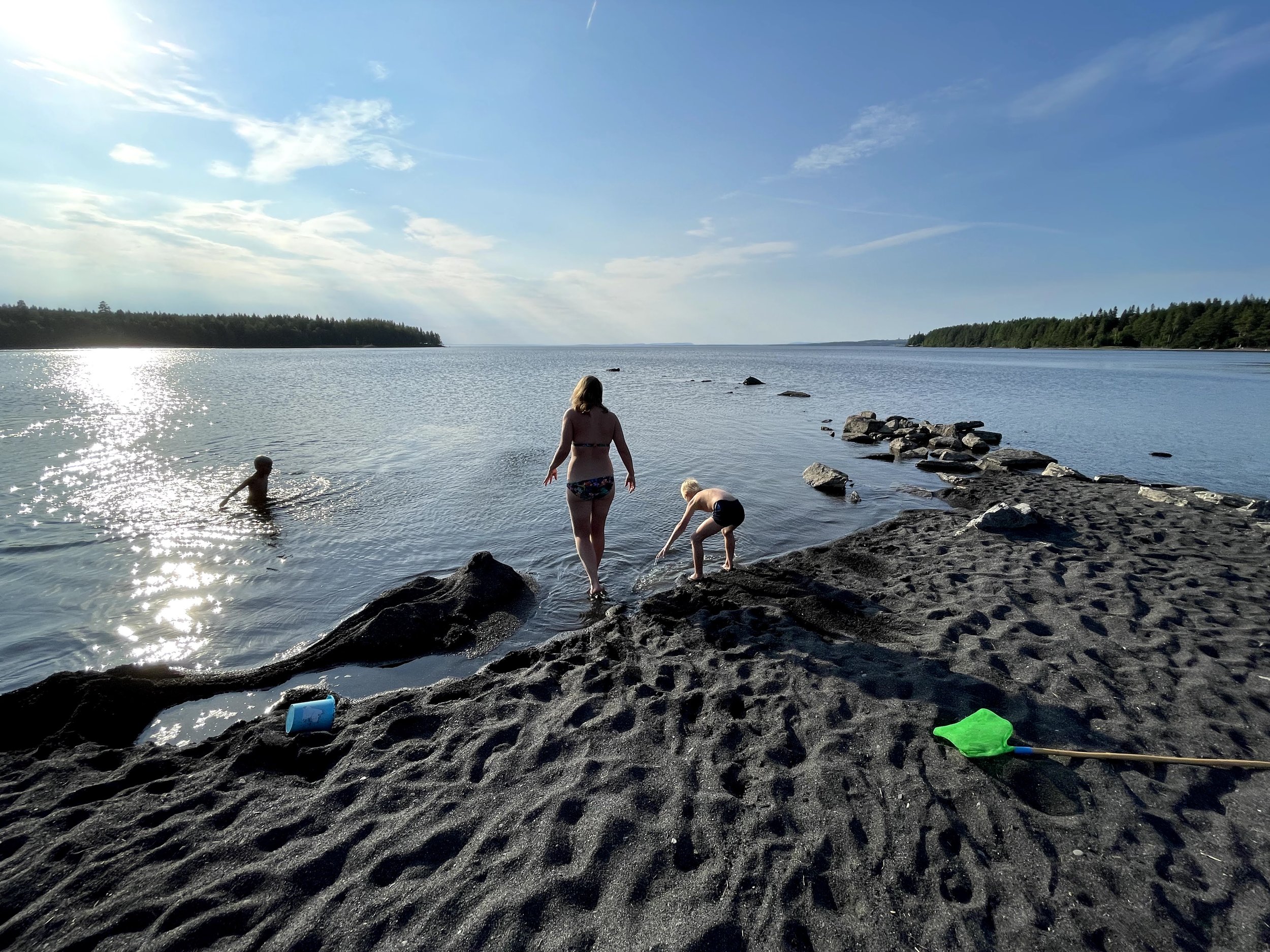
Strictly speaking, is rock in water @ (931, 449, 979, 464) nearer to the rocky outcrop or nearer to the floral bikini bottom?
the floral bikini bottom

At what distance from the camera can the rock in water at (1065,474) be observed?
14605mm

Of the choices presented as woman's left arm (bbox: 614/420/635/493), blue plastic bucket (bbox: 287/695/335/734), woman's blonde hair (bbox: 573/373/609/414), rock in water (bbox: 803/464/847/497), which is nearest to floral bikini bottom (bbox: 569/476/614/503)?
woman's left arm (bbox: 614/420/635/493)

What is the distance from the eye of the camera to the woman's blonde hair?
700 centimetres

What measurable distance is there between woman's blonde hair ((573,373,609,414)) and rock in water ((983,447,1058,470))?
14508 mm

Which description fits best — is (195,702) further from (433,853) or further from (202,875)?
(433,853)

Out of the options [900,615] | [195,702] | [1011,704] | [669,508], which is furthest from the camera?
[669,508]

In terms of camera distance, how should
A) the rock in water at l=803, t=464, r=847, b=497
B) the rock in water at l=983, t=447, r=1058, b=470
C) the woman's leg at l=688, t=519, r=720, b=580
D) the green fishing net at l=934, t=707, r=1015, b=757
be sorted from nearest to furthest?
the green fishing net at l=934, t=707, r=1015, b=757, the woman's leg at l=688, t=519, r=720, b=580, the rock in water at l=803, t=464, r=847, b=497, the rock in water at l=983, t=447, r=1058, b=470

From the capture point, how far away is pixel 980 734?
4223 mm

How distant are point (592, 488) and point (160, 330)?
11730 centimetres

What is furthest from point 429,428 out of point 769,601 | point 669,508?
point 769,601

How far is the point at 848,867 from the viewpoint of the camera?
325cm

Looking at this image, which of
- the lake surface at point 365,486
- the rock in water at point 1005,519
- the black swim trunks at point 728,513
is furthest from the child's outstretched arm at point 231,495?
the rock in water at point 1005,519

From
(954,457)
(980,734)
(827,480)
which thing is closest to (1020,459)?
(954,457)

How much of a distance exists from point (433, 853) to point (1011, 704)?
478 centimetres
